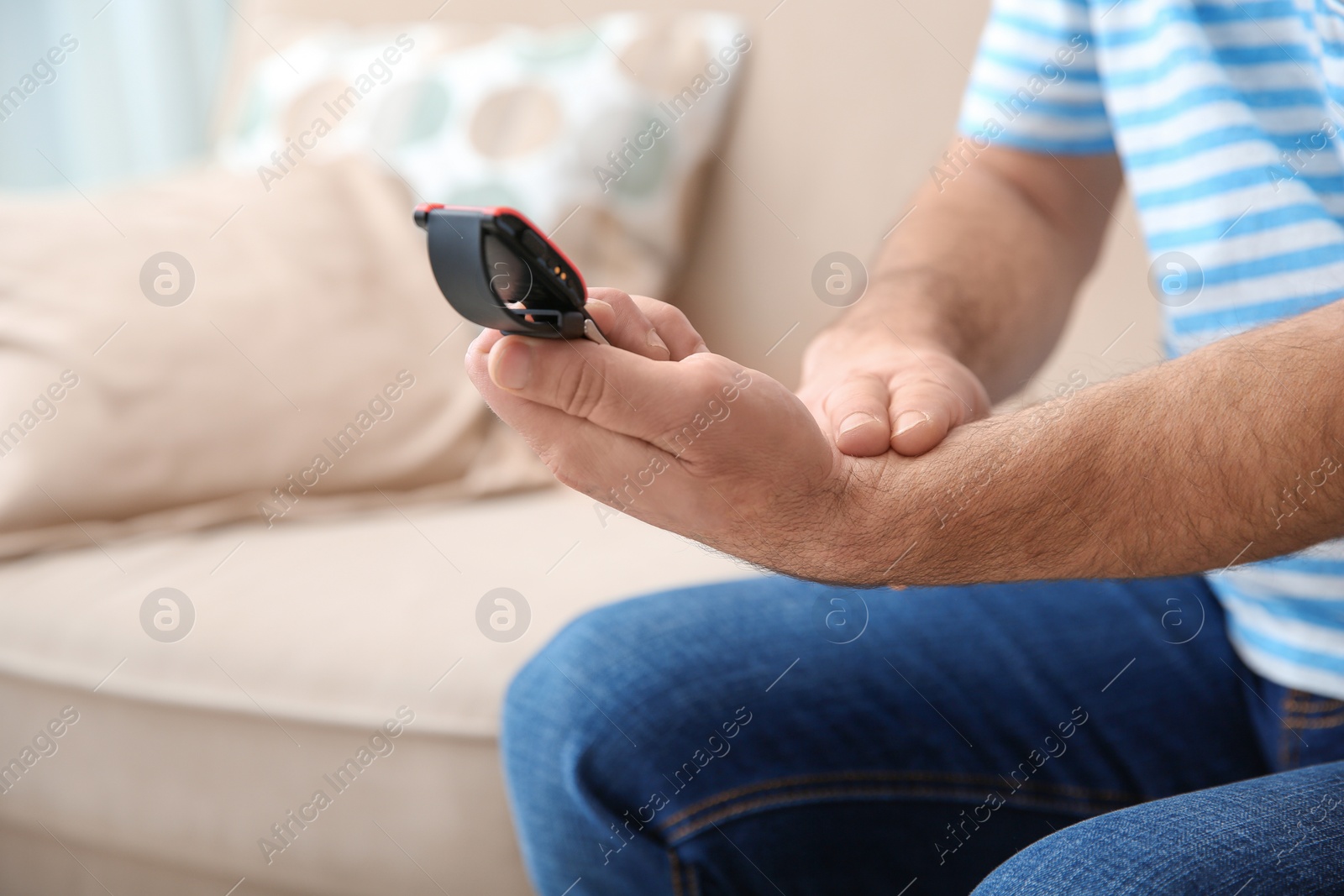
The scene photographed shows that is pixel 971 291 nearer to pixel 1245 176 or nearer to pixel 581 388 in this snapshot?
pixel 1245 176

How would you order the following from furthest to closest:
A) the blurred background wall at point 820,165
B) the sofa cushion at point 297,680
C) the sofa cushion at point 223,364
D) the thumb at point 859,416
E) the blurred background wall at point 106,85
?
1. the blurred background wall at point 106,85
2. the blurred background wall at point 820,165
3. the sofa cushion at point 223,364
4. the sofa cushion at point 297,680
5. the thumb at point 859,416

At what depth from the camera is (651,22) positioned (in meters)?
1.17

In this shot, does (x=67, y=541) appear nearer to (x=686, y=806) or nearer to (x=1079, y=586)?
(x=686, y=806)

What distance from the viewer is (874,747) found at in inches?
24.2

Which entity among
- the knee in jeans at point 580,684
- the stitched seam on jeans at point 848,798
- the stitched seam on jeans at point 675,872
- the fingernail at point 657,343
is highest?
the fingernail at point 657,343

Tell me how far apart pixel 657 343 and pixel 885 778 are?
298 millimetres

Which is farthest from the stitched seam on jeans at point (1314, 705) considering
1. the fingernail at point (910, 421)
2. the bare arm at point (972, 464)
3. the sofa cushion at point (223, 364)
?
the sofa cushion at point (223, 364)

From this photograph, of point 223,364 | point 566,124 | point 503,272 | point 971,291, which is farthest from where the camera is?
point 566,124

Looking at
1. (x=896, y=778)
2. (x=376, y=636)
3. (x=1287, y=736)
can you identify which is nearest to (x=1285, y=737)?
(x=1287, y=736)

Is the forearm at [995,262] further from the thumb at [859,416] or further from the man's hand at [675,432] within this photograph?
the man's hand at [675,432]

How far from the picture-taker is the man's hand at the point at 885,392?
0.52 m

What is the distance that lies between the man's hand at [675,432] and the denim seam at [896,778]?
17 cm

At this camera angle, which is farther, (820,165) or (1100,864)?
(820,165)

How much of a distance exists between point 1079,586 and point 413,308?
702mm
